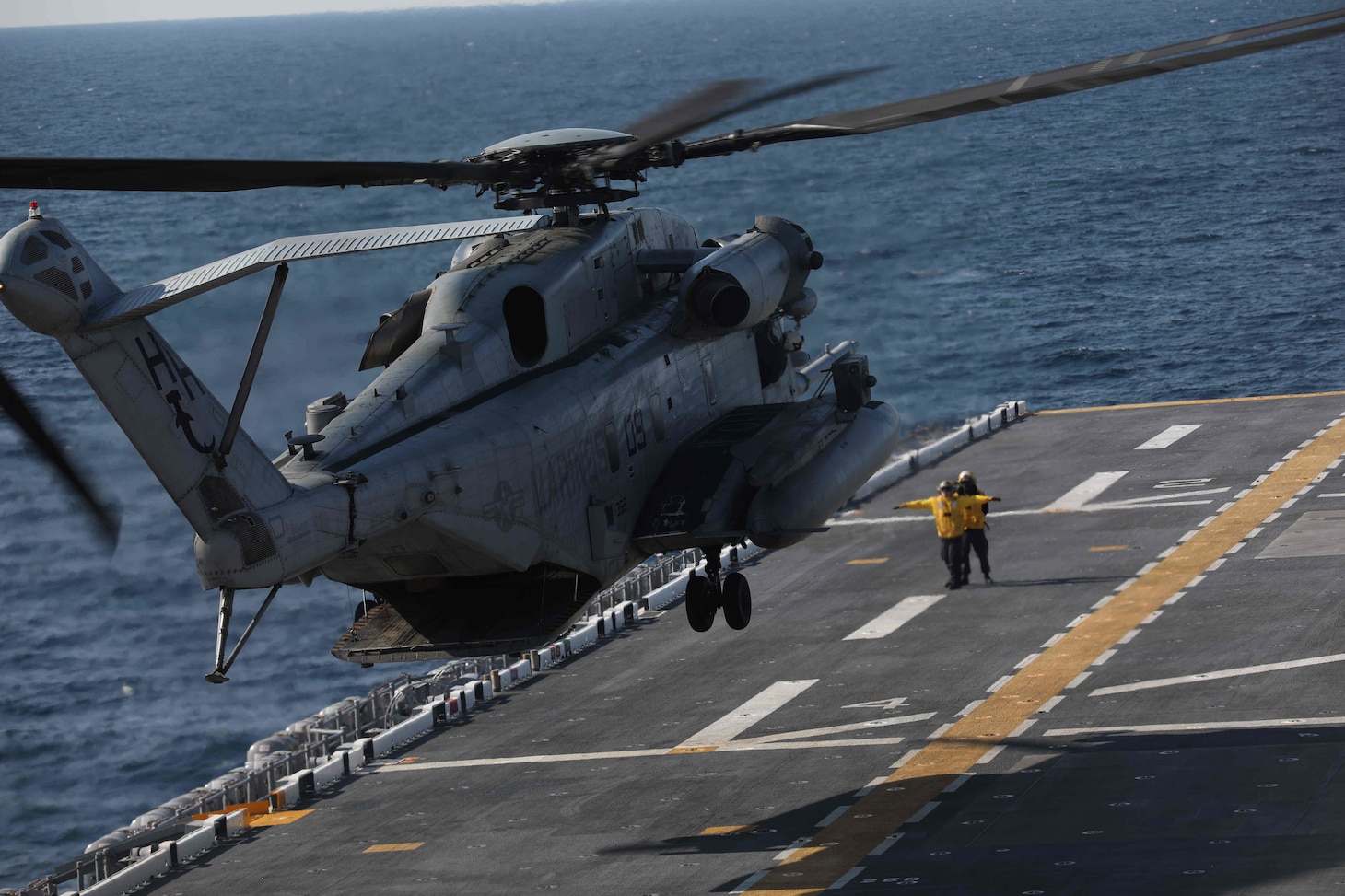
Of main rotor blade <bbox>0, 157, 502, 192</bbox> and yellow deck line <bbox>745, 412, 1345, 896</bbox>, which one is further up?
main rotor blade <bbox>0, 157, 502, 192</bbox>

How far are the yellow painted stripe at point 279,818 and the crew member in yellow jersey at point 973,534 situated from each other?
55.2 feet

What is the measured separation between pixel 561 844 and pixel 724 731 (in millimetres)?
5987

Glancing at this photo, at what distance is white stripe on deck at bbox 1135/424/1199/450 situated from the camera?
178 feet

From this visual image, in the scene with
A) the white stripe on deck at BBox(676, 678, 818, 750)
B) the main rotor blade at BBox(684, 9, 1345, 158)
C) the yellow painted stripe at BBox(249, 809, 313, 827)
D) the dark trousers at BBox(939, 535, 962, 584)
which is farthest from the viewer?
the dark trousers at BBox(939, 535, 962, 584)

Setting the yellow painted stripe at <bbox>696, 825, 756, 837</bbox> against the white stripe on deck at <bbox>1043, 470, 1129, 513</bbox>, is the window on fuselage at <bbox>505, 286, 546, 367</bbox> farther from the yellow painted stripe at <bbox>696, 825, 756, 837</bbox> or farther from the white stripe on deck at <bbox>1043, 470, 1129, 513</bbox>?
the white stripe on deck at <bbox>1043, 470, 1129, 513</bbox>

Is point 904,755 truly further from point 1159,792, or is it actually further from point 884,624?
A: point 884,624

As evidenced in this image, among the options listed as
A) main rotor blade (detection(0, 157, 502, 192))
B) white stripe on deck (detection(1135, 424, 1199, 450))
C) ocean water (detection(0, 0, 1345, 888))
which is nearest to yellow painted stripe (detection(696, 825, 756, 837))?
main rotor blade (detection(0, 157, 502, 192))

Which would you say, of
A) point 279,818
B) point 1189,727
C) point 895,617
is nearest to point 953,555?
point 895,617

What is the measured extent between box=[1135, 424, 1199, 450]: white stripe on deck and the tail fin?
3975cm

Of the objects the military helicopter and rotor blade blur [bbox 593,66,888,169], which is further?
rotor blade blur [bbox 593,66,888,169]

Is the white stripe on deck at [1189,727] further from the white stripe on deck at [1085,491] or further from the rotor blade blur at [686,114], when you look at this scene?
the white stripe on deck at [1085,491]

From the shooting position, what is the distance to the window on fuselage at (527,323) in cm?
2425

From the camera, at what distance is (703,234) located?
106188 mm

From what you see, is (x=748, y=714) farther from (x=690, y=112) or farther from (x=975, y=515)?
(x=690, y=112)
